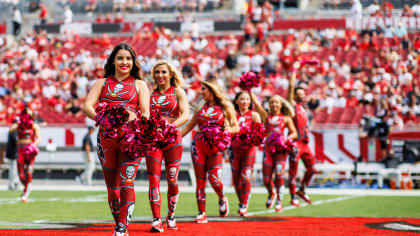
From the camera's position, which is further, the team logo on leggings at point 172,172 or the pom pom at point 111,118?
the team logo on leggings at point 172,172

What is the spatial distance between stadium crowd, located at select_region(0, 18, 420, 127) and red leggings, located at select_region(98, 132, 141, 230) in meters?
13.9

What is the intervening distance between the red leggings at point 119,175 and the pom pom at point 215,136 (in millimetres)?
2491

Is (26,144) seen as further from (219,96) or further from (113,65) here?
(113,65)

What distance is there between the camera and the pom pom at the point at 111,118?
20.5 ft

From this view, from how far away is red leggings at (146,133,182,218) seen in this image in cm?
784

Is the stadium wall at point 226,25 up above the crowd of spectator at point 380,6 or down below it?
below

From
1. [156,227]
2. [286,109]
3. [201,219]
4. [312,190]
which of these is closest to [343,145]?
[312,190]

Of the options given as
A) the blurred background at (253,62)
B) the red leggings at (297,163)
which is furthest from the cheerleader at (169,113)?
the blurred background at (253,62)

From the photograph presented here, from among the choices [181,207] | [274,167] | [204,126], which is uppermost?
[204,126]

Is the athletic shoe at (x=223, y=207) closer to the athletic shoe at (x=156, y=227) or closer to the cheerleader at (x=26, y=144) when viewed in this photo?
the athletic shoe at (x=156, y=227)

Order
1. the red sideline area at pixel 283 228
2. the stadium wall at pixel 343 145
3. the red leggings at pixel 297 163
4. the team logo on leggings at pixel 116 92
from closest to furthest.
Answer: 1. the team logo on leggings at pixel 116 92
2. the red sideline area at pixel 283 228
3. the red leggings at pixel 297 163
4. the stadium wall at pixel 343 145

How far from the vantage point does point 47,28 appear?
113 feet

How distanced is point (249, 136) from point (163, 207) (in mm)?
2606

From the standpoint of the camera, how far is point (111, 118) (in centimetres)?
624
